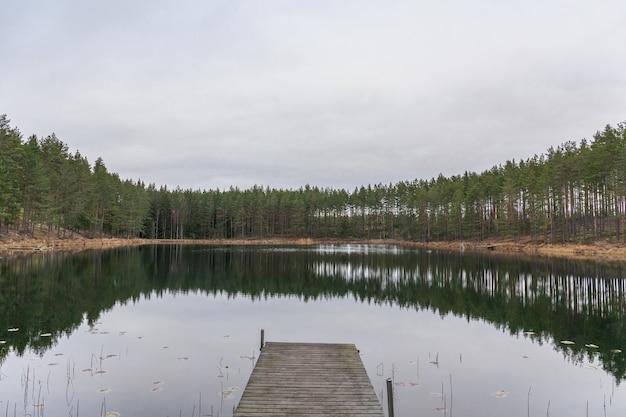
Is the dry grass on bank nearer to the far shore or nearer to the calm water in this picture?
the far shore

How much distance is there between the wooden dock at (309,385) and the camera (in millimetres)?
9535

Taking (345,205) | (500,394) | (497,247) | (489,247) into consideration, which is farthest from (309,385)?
(345,205)

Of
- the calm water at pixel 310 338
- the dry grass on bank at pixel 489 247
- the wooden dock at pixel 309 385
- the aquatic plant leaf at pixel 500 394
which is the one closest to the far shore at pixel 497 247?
the dry grass on bank at pixel 489 247

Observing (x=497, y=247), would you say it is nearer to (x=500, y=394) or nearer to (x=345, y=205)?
(x=345, y=205)

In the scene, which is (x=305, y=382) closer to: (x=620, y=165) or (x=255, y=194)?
(x=620, y=165)

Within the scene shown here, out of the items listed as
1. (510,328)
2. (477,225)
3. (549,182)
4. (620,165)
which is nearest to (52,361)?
(510,328)

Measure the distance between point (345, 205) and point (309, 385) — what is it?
13289cm

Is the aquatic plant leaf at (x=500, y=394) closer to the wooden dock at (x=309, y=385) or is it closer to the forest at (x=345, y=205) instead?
the wooden dock at (x=309, y=385)

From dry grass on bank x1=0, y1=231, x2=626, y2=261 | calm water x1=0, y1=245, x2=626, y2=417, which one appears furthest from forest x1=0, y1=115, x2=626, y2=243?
calm water x1=0, y1=245, x2=626, y2=417

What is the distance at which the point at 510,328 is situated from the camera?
67.8ft

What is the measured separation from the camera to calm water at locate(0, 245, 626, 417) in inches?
464

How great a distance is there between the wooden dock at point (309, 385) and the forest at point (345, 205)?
55486mm

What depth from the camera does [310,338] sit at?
19484 mm

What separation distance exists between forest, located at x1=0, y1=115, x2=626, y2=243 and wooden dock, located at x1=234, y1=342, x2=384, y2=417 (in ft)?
182
